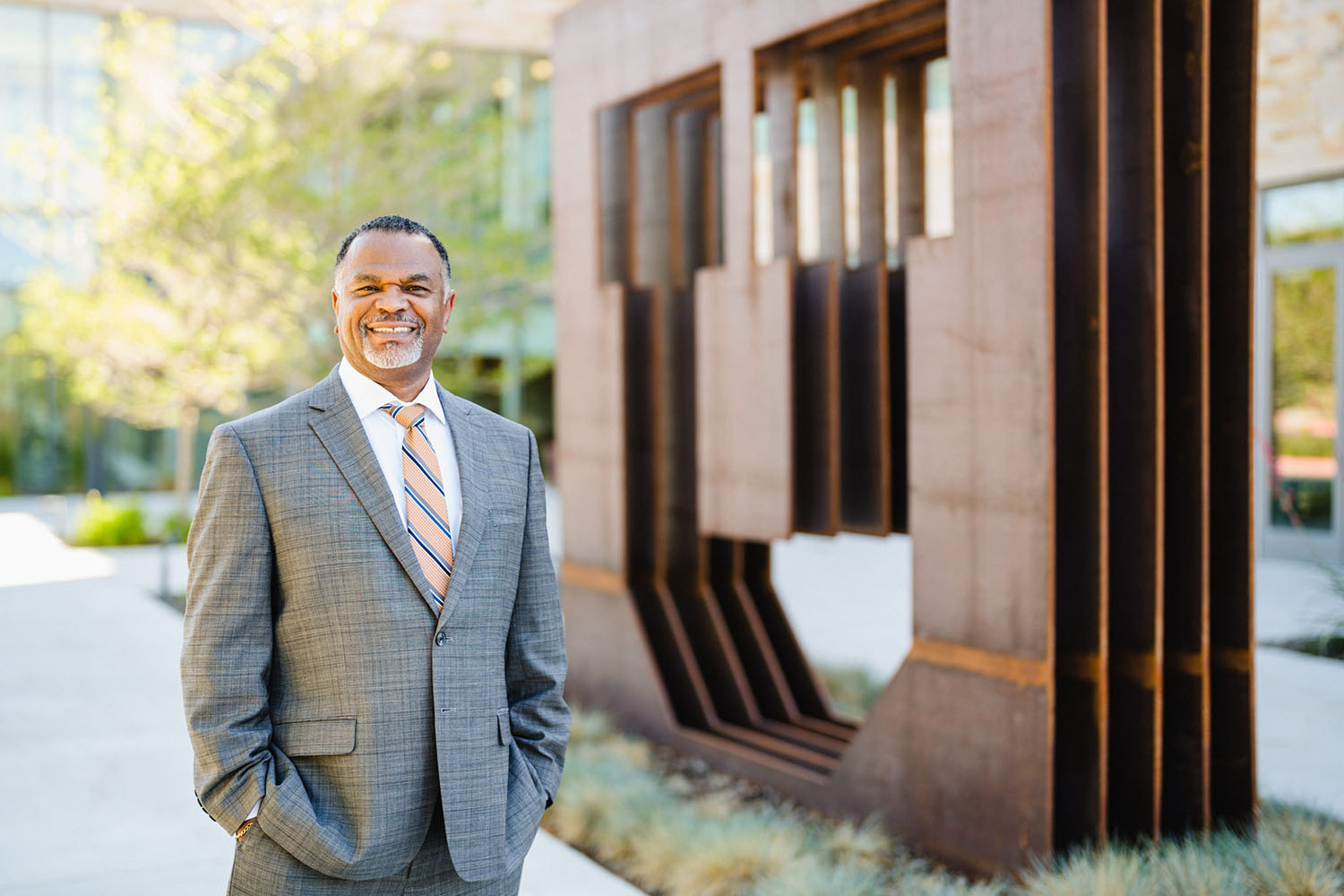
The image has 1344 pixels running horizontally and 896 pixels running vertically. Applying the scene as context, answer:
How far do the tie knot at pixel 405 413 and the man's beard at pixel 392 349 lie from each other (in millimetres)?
89

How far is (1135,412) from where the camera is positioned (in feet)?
14.7

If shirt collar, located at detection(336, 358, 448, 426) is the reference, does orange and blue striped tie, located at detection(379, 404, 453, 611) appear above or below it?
below

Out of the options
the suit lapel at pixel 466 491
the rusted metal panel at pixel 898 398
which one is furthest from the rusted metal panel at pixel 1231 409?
the suit lapel at pixel 466 491

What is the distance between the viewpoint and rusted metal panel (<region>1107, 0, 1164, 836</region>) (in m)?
4.38

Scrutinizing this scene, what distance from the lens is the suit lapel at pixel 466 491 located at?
2.33 m

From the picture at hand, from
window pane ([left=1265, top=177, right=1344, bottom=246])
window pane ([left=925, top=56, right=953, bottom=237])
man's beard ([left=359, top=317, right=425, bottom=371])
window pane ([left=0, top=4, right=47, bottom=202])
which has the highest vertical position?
window pane ([left=0, top=4, right=47, bottom=202])

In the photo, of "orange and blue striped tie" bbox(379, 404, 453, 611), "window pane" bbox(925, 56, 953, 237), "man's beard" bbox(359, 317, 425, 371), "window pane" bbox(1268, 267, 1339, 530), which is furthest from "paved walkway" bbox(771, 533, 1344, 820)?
"window pane" bbox(925, 56, 953, 237)

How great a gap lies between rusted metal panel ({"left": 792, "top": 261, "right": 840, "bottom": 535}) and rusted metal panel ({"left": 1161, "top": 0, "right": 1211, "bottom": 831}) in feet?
4.91

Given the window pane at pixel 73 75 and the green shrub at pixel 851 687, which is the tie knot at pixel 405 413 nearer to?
the green shrub at pixel 851 687

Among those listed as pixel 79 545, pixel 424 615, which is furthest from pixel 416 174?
pixel 424 615

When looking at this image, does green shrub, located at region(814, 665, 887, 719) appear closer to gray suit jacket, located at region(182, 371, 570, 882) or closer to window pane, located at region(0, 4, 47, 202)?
gray suit jacket, located at region(182, 371, 570, 882)

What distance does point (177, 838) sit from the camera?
4977 millimetres

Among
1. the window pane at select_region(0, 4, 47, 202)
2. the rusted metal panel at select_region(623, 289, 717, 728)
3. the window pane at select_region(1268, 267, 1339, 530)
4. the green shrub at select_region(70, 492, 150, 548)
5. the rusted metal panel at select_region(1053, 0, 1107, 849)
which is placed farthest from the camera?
the window pane at select_region(0, 4, 47, 202)

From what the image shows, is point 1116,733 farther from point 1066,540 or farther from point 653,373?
point 653,373
